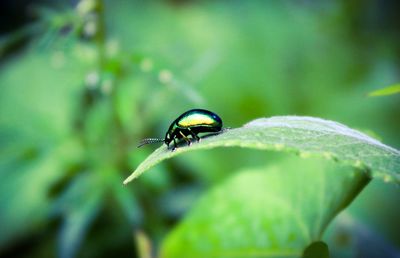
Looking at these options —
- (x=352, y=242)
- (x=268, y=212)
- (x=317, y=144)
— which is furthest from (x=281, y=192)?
(x=317, y=144)

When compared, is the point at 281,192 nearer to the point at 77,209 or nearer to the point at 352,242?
the point at 352,242

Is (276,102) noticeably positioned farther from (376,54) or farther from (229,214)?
(229,214)

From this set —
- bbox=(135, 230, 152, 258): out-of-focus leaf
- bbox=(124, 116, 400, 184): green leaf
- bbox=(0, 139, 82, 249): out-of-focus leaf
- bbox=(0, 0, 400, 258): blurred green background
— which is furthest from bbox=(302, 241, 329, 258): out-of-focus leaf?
bbox=(0, 139, 82, 249): out-of-focus leaf

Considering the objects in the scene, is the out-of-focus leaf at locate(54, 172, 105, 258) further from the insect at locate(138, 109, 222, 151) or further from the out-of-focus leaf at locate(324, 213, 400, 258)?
the out-of-focus leaf at locate(324, 213, 400, 258)

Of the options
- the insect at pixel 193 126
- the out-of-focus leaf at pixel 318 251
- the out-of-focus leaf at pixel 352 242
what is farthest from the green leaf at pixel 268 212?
the insect at pixel 193 126

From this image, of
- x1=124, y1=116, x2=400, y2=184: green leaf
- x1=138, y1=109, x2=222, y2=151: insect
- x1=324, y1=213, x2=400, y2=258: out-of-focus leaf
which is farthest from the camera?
x1=324, y1=213, x2=400, y2=258: out-of-focus leaf

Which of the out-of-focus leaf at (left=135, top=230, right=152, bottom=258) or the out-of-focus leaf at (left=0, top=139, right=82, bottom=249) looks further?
the out-of-focus leaf at (left=0, top=139, right=82, bottom=249)
